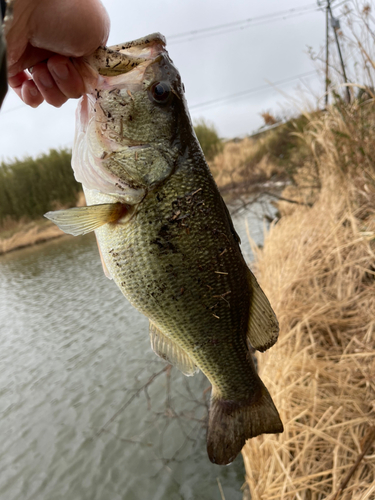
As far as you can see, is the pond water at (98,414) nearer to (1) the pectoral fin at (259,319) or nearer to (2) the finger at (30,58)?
(1) the pectoral fin at (259,319)

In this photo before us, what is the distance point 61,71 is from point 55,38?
14cm

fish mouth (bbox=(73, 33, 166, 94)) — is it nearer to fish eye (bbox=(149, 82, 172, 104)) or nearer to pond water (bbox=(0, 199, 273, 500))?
fish eye (bbox=(149, 82, 172, 104))

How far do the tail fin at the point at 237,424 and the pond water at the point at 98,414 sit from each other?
289 cm

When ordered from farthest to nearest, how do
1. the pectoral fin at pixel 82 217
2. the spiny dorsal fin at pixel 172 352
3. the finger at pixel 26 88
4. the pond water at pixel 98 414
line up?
the pond water at pixel 98 414 → the finger at pixel 26 88 → the spiny dorsal fin at pixel 172 352 → the pectoral fin at pixel 82 217

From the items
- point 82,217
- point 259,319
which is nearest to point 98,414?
point 259,319

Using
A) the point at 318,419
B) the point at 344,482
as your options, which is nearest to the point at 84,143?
the point at 344,482

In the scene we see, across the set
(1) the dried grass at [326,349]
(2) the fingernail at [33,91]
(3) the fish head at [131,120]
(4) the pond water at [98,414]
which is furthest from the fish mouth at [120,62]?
(4) the pond water at [98,414]

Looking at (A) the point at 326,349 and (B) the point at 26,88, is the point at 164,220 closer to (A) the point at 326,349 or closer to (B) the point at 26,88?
(B) the point at 26,88

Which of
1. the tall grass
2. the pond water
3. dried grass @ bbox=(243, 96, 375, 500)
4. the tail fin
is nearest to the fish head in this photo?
the tail fin

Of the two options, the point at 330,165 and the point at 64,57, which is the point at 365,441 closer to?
the point at 64,57

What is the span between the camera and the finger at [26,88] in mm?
1686

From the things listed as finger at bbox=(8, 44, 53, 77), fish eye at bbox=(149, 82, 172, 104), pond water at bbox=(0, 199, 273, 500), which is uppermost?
finger at bbox=(8, 44, 53, 77)

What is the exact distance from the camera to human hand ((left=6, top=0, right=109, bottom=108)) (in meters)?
1.19

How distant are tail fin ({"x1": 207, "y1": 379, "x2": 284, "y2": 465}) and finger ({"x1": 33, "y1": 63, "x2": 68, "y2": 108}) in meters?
1.57
